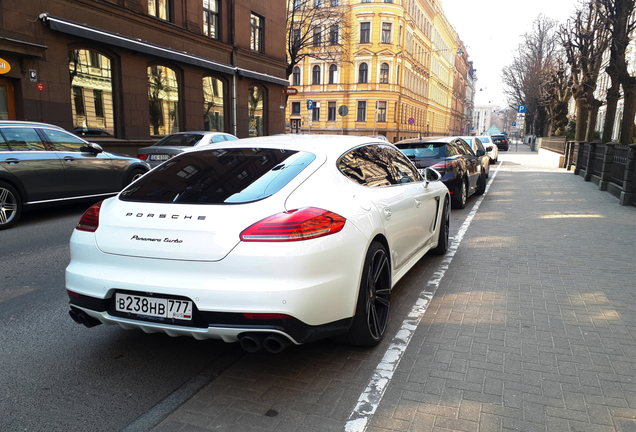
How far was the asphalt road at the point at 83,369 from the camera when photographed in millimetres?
2826

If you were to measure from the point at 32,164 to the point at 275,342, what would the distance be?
7.47 meters

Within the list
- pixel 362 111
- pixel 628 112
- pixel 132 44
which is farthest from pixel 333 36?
pixel 628 112

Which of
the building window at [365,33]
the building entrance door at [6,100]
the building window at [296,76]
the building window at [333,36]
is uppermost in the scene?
the building window at [365,33]

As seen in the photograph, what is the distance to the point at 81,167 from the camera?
948 centimetres

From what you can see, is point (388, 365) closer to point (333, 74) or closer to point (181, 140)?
point (181, 140)

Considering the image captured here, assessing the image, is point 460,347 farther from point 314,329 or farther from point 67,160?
point 67,160

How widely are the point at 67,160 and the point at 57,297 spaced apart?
5.21 metres

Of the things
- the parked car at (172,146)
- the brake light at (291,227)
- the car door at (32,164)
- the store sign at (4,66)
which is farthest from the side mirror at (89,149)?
the brake light at (291,227)

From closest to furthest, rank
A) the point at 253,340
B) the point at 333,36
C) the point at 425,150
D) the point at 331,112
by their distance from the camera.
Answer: the point at 253,340
the point at 425,150
the point at 333,36
the point at 331,112

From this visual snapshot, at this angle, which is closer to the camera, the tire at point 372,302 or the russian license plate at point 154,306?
the russian license plate at point 154,306

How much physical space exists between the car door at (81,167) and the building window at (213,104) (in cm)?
1254

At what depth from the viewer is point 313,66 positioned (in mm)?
56406

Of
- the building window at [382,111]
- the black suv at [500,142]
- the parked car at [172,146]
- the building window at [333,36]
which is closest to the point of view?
the parked car at [172,146]

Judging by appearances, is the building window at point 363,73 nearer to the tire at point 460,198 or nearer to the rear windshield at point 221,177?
the tire at point 460,198
